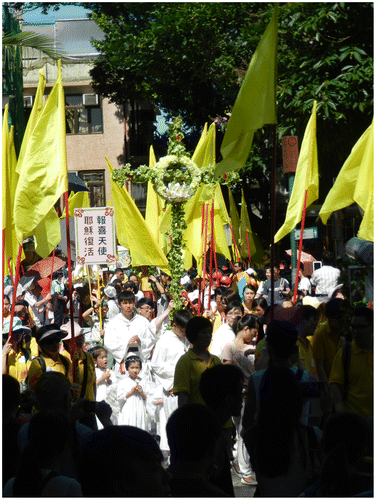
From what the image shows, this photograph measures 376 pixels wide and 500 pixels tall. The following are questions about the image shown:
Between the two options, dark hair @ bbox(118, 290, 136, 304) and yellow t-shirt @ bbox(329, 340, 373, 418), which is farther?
dark hair @ bbox(118, 290, 136, 304)

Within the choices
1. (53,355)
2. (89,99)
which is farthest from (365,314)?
(89,99)

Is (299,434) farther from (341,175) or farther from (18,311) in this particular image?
(18,311)

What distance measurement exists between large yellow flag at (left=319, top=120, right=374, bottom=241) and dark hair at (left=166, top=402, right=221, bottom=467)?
346 cm

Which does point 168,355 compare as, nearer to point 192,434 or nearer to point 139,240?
point 139,240

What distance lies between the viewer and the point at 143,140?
36.6 meters

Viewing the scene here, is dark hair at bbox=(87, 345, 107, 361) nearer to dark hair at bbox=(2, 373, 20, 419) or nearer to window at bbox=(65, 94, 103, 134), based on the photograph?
dark hair at bbox=(2, 373, 20, 419)

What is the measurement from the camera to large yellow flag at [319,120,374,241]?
6410 mm

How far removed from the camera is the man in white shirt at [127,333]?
339 inches

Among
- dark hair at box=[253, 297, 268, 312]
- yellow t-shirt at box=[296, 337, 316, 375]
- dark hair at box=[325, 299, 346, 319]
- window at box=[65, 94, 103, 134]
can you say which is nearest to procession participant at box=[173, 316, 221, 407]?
yellow t-shirt at box=[296, 337, 316, 375]

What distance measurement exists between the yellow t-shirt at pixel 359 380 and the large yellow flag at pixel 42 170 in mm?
3329

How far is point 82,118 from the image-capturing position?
36438 mm

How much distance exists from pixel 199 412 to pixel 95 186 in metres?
33.7

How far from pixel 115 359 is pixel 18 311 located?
1980mm

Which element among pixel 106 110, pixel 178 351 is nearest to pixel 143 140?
pixel 106 110
